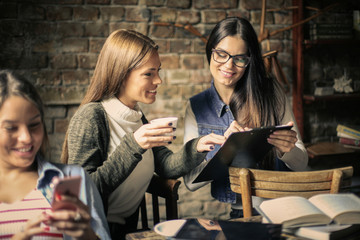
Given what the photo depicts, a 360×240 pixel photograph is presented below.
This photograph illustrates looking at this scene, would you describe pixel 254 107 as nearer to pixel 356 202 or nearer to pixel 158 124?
pixel 158 124

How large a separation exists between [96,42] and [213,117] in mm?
1160

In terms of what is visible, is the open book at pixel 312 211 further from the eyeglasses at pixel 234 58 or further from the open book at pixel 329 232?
the eyeglasses at pixel 234 58

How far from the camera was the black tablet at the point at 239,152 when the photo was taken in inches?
57.2

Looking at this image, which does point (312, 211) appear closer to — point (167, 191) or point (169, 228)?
point (169, 228)

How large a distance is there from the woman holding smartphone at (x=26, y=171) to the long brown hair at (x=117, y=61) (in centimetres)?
44

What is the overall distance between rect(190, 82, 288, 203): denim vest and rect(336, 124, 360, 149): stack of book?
3.71ft

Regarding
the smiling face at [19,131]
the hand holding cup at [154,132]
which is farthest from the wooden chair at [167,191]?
the smiling face at [19,131]

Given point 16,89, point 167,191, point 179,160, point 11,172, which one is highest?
point 16,89

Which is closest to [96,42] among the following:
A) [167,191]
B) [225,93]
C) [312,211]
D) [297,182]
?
[225,93]

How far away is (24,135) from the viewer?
1084 mm

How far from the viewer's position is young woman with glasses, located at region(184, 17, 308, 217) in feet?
6.15

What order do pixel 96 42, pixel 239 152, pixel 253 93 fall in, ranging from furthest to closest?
1. pixel 96 42
2. pixel 253 93
3. pixel 239 152

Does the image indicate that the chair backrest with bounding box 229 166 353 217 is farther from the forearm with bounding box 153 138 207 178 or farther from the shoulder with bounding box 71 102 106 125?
the shoulder with bounding box 71 102 106 125

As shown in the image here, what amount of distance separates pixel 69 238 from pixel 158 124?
50 centimetres
